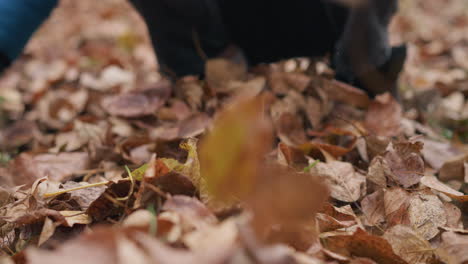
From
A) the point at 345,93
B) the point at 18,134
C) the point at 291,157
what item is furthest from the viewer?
the point at 18,134

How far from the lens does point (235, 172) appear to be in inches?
13.4

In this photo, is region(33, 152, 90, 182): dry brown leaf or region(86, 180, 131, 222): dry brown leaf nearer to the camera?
region(86, 180, 131, 222): dry brown leaf

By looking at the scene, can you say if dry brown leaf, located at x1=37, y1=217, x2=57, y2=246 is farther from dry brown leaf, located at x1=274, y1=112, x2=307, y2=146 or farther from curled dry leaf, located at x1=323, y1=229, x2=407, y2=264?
dry brown leaf, located at x1=274, y1=112, x2=307, y2=146

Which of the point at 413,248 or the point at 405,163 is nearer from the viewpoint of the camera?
the point at 413,248

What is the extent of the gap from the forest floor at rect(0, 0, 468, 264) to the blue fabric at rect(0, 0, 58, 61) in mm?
232

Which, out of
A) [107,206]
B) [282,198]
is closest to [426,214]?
[282,198]

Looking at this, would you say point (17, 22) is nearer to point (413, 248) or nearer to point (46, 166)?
point (46, 166)

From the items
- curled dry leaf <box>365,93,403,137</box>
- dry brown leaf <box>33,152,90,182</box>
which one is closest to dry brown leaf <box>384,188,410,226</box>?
curled dry leaf <box>365,93,403,137</box>

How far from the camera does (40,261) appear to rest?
0.94 ft

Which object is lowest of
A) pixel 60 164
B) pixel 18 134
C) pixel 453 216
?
pixel 18 134

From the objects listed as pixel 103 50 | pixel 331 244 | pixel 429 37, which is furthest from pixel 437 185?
pixel 429 37

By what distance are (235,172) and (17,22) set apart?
0.85 metres

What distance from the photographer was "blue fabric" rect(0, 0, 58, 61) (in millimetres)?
945

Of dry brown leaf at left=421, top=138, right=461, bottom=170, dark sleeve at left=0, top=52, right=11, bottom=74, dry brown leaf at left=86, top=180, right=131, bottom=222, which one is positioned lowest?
dry brown leaf at left=421, top=138, right=461, bottom=170
